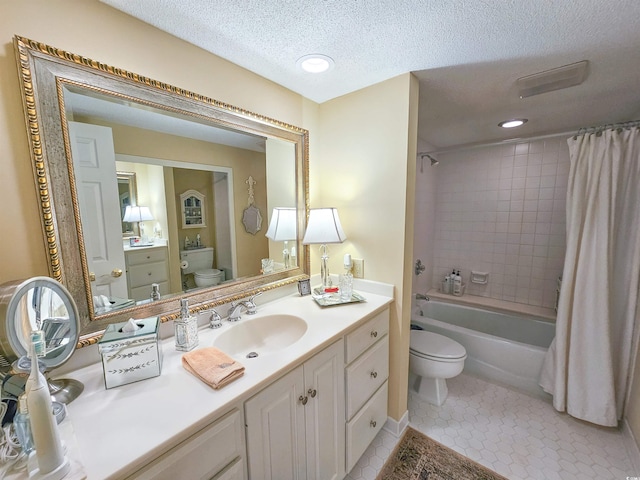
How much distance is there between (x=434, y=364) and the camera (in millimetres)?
1812

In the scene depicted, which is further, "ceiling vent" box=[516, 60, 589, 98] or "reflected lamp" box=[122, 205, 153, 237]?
"ceiling vent" box=[516, 60, 589, 98]

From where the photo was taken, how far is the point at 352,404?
1.27 m

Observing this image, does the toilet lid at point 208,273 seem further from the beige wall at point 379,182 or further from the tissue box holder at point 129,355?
the beige wall at point 379,182

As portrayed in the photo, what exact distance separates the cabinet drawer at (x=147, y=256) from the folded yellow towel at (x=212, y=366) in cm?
42

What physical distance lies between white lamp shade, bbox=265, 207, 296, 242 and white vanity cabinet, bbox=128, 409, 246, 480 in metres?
0.95

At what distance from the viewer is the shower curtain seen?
154 centimetres

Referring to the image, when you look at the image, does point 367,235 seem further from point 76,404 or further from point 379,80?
point 76,404

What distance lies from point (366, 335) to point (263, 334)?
20.8 inches

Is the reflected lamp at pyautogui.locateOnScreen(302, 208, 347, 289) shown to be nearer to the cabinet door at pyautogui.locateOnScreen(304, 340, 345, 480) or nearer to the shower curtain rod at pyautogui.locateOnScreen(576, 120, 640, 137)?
the cabinet door at pyautogui.locateOnScreen(304, 340, 345, 480)

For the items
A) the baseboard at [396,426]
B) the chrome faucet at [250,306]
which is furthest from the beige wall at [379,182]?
the chrome faucet at [250,306]

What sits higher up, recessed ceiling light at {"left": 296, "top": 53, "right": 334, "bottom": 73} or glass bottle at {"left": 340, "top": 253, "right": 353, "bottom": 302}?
recessed ceiling light at {"left": 296, "top": 53, "right": 334, "bottom": 73}

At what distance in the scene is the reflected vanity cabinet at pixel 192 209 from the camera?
3.88 feet

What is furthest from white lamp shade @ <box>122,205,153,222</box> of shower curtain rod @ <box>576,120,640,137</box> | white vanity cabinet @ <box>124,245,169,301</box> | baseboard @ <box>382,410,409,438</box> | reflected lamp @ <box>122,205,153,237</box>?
shower curtain rod @ <box>576,120,640,137</box>

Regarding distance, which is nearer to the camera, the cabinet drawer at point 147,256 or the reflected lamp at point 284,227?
the cabinet drawer at point 147,256
